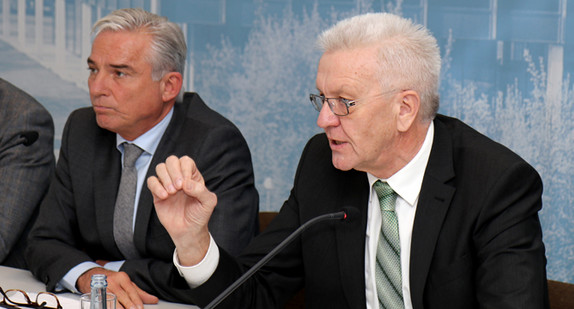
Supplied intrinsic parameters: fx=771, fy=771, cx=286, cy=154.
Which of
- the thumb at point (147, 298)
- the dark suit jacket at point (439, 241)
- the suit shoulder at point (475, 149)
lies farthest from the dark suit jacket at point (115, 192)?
the suit shoulder at point (475, 149)

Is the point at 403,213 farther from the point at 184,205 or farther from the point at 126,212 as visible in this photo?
the point at 126,212

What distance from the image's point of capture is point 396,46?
196 cm

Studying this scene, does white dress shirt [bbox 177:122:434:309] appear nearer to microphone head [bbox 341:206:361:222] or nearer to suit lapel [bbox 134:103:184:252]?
microphone head [bbox 341:206:361:222]

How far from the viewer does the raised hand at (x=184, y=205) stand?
5.66 feet

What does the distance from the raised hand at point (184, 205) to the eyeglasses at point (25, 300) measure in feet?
1.17

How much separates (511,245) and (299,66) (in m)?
1.96

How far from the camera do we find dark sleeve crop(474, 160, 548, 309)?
1.81 metres

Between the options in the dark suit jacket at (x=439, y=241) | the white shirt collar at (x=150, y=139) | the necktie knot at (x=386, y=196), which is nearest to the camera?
the dark suit jacket at (x=439, y=241)

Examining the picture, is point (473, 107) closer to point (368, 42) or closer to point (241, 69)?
point (241, 69)

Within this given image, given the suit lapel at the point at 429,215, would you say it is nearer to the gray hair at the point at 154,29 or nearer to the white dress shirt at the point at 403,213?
the white dress shirt at the point at 403,213

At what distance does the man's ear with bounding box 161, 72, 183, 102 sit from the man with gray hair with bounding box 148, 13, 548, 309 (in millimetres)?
828

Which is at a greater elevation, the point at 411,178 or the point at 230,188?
the point at 411,178

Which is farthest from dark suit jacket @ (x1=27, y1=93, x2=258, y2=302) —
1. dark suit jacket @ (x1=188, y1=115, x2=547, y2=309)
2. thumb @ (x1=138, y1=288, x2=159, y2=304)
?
dark suit jacket @ (x1=188, y1=115, x2=547, y2=309)

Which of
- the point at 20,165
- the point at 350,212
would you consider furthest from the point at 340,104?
the point at 20,165
